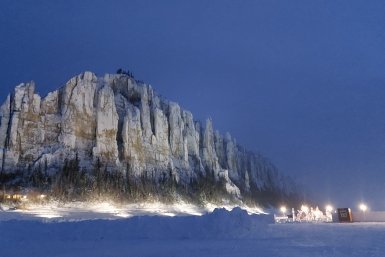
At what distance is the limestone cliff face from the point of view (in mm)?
53594

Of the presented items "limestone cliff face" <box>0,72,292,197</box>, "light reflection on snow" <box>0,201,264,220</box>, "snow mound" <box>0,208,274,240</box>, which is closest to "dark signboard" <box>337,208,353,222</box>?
"light reflection on snow" <box>0,201,264,220</box>

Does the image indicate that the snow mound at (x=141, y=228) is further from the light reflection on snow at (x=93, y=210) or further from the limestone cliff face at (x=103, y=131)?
the limestone cliff face at (x=103, y=131)

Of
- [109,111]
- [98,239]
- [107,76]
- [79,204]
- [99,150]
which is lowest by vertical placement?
[98,239]

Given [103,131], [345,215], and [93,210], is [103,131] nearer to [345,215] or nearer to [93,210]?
[93,210]

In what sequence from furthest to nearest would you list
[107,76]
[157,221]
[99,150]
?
[107,76] < [99,150] < [157,221]

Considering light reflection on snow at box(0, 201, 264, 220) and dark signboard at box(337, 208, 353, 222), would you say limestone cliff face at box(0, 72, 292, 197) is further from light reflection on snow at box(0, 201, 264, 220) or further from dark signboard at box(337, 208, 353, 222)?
dark signboard at box(337, 208, 353, 222)

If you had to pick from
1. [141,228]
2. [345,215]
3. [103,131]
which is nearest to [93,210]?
[103,131]

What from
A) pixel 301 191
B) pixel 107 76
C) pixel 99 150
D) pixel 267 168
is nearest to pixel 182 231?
pixel 99 150

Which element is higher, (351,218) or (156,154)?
(156,154)

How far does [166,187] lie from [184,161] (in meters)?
13.7

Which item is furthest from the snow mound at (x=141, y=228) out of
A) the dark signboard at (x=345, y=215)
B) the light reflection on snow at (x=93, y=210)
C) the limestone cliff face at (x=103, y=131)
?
the dark signboard at (x=345, y=215)

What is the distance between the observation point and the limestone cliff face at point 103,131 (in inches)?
2110

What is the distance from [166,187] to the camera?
70.4m

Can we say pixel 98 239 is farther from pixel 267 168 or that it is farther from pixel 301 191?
pixel 301 191
